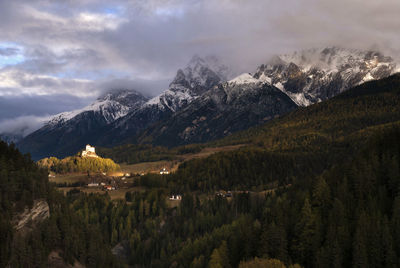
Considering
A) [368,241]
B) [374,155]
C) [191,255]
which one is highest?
[374,155]

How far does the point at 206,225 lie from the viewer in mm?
174750

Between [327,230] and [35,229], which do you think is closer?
[327,230]

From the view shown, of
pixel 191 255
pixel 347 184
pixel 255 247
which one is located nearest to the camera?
pixel 255 247

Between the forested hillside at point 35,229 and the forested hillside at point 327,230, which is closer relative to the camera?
the forested hillside at point 327,230

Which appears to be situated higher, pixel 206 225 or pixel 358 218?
pixel 358 218

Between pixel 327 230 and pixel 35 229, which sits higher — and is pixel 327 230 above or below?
below

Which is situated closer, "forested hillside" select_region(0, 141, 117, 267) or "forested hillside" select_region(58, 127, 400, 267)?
"forested hillside" select_region(58, 127, 400, 267)

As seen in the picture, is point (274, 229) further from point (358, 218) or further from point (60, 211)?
point (60, 211)

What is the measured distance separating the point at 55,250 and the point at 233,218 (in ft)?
271

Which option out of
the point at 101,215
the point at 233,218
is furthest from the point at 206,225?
the point at 101,215

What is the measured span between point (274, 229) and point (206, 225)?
73.4 metres

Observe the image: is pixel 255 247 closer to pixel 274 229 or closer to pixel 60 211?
pixel 274 229

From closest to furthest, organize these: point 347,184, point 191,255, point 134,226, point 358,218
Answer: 1. point 358,218
2. point 347,184
3. point 191,255
4. point 134,226

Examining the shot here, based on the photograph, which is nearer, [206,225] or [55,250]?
[55,250]
